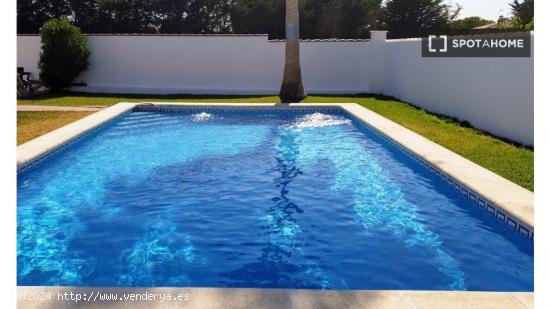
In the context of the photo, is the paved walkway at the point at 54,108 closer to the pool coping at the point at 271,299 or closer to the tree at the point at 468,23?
the pool coping at the point at 271,299

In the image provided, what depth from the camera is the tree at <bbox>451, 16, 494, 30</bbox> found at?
139ft

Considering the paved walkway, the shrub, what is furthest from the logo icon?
the shrub

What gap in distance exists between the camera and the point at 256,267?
489 cm

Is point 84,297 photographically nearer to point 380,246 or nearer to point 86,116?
point 380,246

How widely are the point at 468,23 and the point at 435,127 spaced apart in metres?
38.6

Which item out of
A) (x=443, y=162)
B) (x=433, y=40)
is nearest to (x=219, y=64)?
(x=433, y=40)

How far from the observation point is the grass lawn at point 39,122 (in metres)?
10.3

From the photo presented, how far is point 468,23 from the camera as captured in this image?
46.1m

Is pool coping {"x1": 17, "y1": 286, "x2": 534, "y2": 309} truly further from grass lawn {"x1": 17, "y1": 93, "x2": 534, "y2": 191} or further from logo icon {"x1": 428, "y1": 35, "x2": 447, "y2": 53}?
logo icon {"x1": 428, "y1": 35, "x2": 447, "y2": 53}

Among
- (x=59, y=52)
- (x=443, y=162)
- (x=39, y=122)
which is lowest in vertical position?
(x=443, y=162)

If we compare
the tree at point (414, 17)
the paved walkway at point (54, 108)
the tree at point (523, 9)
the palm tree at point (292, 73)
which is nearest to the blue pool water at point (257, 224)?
the paved walkway at point (54, 108)

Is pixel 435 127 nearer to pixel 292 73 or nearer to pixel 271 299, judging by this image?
pixel 292 73

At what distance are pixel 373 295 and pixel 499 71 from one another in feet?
27.7

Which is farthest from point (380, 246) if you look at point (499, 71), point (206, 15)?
point (206, 15)
